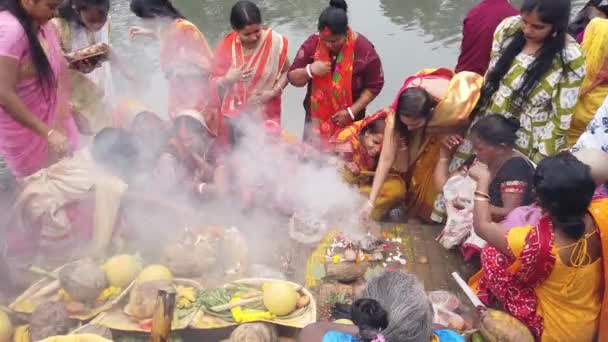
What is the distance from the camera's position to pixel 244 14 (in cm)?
406

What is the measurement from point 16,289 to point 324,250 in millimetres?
2032

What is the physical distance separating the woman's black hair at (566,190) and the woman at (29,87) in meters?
2.91

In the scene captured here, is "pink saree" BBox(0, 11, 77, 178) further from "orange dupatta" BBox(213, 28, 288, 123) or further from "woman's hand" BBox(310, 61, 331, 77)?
"woman's hand" BBox(310, 61, 331, 77)

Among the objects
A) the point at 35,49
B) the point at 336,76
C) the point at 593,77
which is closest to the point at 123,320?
the point at 35,49

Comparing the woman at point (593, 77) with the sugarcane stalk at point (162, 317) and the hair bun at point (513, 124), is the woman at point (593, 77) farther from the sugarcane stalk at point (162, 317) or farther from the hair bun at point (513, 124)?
the sugarcane stalk at point (162, 317)

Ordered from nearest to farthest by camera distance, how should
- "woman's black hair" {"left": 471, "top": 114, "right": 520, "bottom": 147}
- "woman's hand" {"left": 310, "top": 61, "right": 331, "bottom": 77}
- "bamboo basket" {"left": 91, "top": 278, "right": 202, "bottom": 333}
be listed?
"bamboo basket" {"left": 91, "top": 278, "right": 202, "bottom": 333} → "woman's black hair" {"left": 471, "top": 114, "right": 520, "bottom": 147} → "woman's hand" {"left": 310, "top": 61, "right": 331, "bottom": 77}

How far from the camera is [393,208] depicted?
169 inches

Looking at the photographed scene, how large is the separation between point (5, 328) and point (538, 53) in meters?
3.67

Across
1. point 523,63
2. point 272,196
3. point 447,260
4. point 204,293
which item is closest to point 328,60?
point 272,196

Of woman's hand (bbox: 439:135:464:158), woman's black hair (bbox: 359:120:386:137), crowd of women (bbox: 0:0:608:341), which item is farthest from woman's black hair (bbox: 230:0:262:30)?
woman's hand (bbox: 439:135:464:158)

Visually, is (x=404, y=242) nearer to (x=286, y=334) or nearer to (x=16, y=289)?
(x=286, y=334)

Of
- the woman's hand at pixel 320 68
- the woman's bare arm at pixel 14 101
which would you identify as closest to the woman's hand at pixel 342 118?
the woman's hand at pixel 320 68

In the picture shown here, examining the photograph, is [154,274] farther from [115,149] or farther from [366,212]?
[366,212]

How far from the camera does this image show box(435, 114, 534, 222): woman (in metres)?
3.17
